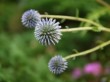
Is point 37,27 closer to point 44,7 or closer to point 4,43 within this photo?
point 4,43

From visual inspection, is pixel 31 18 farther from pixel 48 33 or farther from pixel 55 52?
pixel 55 52

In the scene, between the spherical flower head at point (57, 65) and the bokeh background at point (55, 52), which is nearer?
the spherical flower head at point (57, 65)

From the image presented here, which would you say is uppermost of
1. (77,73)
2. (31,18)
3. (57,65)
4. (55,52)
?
(55,52)

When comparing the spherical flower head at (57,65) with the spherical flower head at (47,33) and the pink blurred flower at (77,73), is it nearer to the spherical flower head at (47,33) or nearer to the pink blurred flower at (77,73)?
the spherical flower head at (47,33)

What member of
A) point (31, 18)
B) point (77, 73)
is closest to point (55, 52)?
point (77, 73)

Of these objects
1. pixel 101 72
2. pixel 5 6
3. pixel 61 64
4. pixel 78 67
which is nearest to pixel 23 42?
pixel 78 67

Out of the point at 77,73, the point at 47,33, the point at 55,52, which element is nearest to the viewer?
the point at 47,33

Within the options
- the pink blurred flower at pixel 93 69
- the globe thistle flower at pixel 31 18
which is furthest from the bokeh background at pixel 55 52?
the globe thistle flower at pixel 31 18
